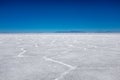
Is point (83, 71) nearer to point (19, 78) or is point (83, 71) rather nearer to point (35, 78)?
point (35, 78)

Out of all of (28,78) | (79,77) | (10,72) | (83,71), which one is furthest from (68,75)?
(10,72)

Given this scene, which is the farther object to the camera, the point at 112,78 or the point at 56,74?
the point at 56,74

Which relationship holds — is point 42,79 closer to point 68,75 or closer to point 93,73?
point 68,75

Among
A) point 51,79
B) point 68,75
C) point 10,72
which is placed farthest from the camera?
point 10,72

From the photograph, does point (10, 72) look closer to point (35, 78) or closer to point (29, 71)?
point (29, 71)

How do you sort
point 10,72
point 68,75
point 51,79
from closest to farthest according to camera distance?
1. point 51,79
2. point 68,75
3. point 10,72

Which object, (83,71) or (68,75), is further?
(83,71)

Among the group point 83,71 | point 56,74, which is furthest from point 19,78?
point 83,71

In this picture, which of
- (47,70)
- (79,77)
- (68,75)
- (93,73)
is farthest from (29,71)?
(93,73)
